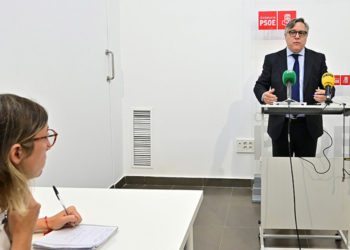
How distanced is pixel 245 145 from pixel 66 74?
2.10 metres

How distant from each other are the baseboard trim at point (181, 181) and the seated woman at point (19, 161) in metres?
3.53

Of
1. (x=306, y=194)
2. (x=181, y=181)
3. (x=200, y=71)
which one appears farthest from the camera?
(x=181, y=181)

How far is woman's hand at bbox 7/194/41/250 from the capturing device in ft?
3.51

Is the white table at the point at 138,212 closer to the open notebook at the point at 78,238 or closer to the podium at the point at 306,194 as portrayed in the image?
the open notebook at the point at 78,238

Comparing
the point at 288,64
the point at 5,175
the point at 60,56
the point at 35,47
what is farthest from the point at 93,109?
the point at 5,175

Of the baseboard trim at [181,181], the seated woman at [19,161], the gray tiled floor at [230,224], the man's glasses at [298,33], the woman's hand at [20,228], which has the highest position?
the man's glasses at [298,33]

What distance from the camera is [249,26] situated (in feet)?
14.6

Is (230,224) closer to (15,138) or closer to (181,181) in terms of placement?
(181,181)

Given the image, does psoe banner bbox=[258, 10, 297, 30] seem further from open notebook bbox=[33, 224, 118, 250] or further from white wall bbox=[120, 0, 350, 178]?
open notebook bbox=[33, 224, 118, 250]

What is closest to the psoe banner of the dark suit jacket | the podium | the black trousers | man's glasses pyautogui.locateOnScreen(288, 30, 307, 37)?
the dark suit jacket

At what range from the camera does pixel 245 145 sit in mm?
4594

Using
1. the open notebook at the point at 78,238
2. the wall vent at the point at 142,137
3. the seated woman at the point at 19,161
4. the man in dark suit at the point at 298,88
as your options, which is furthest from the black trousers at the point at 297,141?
the seated woman at the point at 19,161

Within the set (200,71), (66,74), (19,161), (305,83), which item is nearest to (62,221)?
(19,161)

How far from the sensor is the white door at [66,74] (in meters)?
2.77
